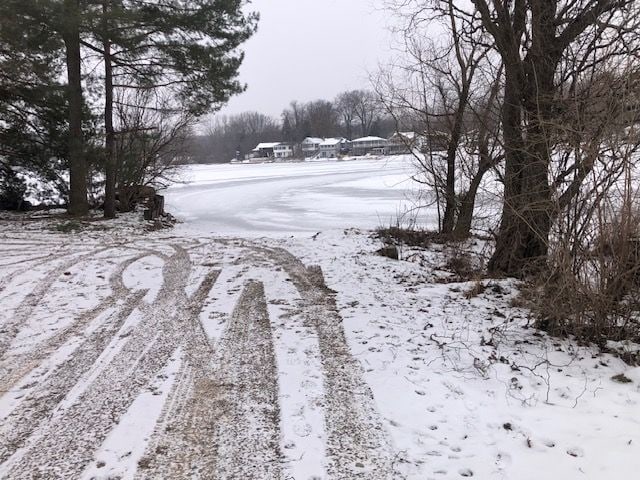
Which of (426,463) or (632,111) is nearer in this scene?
(426,463)

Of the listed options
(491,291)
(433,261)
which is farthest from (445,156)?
(491,291)

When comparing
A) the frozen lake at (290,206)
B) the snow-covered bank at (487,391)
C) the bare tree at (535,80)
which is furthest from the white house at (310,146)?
the snow-covered bank at (487,391)

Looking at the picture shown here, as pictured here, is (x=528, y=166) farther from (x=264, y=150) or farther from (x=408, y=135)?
(x=264, y=150)

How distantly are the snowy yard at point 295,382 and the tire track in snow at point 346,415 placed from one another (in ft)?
0.05

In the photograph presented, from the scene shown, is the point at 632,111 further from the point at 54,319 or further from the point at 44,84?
the point at 44,84

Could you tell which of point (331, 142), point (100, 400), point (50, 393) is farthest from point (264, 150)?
point (100, 400)

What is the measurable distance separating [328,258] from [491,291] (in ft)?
10.9

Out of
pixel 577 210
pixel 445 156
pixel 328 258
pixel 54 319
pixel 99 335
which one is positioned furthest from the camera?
pixel 445 156

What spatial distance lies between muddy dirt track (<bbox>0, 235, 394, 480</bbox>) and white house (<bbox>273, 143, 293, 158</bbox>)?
11085 centimetres

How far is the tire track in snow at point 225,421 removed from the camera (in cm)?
288

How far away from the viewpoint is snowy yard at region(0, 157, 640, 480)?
116 inches

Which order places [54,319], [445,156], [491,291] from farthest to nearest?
[445,156]
[491,291]
[54,319]

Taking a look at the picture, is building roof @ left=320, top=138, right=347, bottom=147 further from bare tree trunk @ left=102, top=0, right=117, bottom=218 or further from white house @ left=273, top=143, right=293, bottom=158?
bare tree trunk @ left=102, top=0, right=117, bottom=218

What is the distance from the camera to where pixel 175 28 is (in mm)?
13688
